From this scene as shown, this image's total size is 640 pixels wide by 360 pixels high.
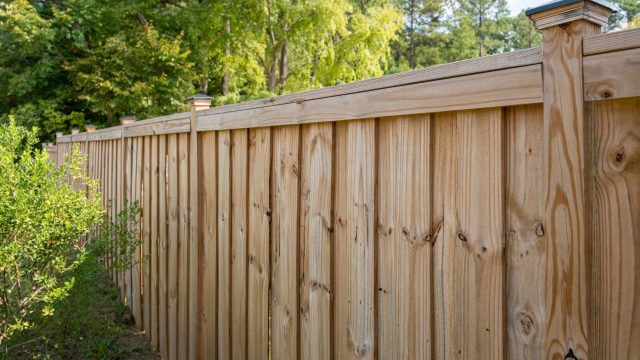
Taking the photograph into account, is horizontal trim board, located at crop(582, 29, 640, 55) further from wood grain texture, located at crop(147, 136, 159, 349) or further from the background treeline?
the background treeline

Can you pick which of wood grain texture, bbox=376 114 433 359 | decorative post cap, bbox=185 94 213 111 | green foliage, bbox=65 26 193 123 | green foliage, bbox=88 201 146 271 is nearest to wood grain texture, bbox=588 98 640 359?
wood grain texture, bbox=376 114 433 359

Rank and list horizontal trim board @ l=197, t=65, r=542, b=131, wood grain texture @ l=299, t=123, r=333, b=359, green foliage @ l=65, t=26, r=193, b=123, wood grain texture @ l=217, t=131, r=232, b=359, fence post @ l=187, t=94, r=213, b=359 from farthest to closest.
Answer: green foliage @ l=65, t=26, r=193, b=123 < fence post @ l=187, t=94, r=213, b=359 < wood grain texture @ l=217, t=131, r=232, b=359 < wood grain texture @ l=299, t=123, r=333, b=359 < horizontal trim board @ l=197, t=65, r=542, b=131

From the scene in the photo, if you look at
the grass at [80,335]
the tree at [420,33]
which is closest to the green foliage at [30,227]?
the grass at [80,335]

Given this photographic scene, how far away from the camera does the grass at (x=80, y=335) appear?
145 inches

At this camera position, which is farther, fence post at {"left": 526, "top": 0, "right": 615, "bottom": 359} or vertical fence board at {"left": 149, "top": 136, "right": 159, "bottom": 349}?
vertical fence board at {"left": 149, "top": 136, "right": 159, "bottom": 349}

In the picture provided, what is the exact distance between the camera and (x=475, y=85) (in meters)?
1.37

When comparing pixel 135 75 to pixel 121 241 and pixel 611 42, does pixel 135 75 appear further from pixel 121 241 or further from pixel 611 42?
pixel 611 42

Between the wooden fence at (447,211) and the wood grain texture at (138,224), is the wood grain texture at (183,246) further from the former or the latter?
the wood grain texture at (138,224)

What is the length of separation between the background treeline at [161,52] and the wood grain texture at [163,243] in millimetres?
9773

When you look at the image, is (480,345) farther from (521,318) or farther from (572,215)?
(572,215)

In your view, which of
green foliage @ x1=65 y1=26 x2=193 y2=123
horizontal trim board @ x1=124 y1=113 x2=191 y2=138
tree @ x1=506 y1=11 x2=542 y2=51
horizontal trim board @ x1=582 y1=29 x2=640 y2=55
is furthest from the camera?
tree @ x1=506 y1=11 x2=542 y2=51

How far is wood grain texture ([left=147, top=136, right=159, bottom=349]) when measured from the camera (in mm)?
4035

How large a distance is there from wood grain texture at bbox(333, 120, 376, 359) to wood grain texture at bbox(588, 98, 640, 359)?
693 mm

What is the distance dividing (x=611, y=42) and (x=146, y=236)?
3.81m
